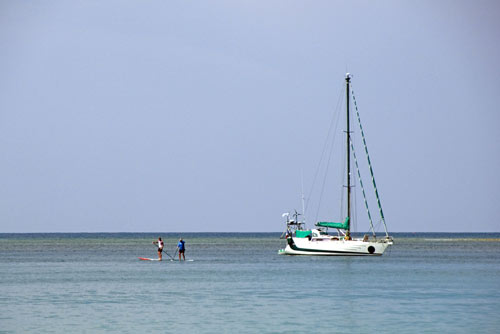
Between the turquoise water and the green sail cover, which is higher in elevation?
the green sail cover

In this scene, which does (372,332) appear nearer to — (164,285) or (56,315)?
(56,315)

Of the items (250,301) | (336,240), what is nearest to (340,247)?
(336,240)

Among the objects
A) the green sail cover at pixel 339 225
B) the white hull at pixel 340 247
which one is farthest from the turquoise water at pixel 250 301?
the green sail cover at pixel 339 225

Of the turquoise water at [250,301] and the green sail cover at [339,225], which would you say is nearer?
the turquoise water at [250,301]

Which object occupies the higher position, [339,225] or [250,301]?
[339,225]

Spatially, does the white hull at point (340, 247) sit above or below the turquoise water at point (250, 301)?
above

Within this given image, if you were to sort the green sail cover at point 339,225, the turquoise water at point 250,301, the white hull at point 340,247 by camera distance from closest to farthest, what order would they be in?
the turquoise water at point 250,301, the white hull at point 340,247, the green sail cover at point 339,225

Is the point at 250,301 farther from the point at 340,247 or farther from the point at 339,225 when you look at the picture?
the point at 339,225

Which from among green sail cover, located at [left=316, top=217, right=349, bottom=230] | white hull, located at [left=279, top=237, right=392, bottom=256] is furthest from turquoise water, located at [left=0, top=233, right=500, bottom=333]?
green sail cover, located at [left=316, top=217, right=349, bottom=230]

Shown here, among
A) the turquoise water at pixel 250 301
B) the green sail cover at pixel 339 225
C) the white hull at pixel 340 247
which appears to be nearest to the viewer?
the turquoise water at pixel 250 301

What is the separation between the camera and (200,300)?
41.0 metres

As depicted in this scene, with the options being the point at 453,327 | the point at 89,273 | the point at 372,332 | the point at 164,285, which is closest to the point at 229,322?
the point at 372,332

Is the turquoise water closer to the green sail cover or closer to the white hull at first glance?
the white hull

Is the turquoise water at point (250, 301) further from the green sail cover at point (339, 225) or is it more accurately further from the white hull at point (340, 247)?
the green sail cover at point (339, 225)
